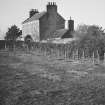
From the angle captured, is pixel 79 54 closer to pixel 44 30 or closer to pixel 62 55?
pixel 62 55

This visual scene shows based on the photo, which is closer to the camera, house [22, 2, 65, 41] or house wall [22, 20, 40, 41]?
house [22, 2, 65, 41]

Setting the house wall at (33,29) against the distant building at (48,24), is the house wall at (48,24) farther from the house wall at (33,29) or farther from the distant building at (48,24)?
the house wall at (33,29)

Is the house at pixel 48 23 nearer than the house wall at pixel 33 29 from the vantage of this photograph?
Yes

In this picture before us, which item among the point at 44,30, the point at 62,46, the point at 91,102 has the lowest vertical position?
Answer: the point at 91,102

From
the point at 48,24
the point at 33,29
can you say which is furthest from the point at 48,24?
the point at 33,29

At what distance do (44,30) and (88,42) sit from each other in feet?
106

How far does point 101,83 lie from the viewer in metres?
11.9

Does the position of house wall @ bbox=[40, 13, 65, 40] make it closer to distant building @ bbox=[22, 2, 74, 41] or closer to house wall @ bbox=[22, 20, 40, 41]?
distant building @ bbox=[22, 2, 74, 41]

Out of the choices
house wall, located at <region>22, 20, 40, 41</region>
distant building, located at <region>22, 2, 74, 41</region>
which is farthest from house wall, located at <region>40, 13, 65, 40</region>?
house wall, located at <region>22, 20, 40, 41</region>

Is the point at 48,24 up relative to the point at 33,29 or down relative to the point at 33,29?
up

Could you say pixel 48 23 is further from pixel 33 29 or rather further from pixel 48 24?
pixel 33 29

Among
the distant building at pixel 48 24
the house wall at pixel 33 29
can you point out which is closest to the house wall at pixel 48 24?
the distant building at pixel 48 24

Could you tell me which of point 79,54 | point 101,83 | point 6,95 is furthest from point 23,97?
point 79,54

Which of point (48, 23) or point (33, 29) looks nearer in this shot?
point (48, 23)
